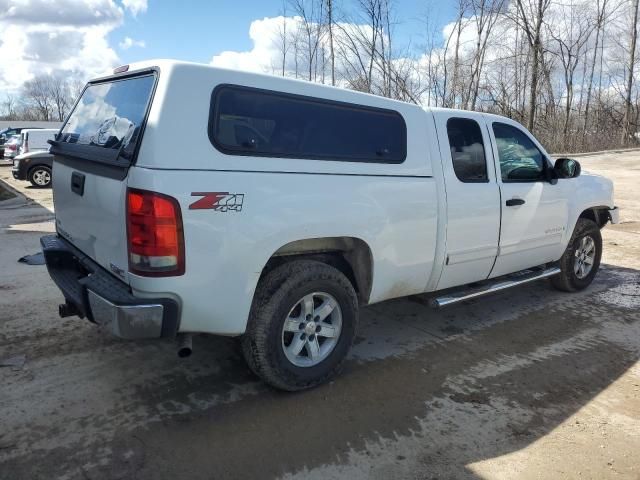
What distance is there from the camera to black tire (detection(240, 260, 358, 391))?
3.22m

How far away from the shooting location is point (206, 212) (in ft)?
9.18

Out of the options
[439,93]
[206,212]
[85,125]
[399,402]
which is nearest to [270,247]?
[206,212]

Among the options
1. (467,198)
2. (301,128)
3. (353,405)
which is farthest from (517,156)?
(353,405)

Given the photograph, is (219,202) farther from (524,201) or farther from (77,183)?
(524,201)

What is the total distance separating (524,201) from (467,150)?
0.86 m

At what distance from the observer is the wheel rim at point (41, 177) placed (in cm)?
1551

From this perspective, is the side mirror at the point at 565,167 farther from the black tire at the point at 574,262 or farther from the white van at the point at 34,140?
the white van at the point at 34,140

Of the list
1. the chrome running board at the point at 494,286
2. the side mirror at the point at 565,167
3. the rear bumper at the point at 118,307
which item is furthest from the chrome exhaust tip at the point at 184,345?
the side mirror at the point at 565,167

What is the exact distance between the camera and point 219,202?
2.83 meters

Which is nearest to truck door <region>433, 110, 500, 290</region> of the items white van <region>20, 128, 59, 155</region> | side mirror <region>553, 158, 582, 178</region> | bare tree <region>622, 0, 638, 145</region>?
side mirror <region>553, 158, 582, 178</region>

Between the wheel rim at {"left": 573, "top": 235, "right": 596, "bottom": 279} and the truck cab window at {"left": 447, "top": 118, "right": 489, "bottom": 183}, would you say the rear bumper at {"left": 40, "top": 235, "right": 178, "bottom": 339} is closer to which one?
the truck cab window at {"left": 447, "top": 118, "right": 489, "bottom": 183}

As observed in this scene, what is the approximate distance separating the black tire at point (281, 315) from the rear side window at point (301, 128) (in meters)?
0.77

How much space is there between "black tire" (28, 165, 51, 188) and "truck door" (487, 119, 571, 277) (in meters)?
14.8

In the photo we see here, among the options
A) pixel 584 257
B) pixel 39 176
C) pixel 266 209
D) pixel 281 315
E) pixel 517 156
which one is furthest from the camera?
pixel 39 176
